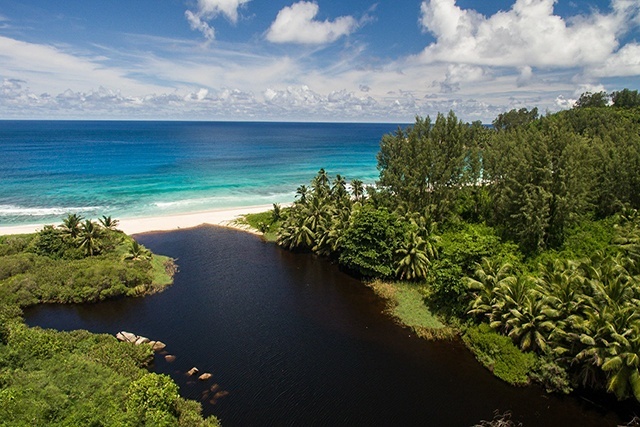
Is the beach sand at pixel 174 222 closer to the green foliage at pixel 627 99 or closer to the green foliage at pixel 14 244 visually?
the green foliage at pixel 14 244

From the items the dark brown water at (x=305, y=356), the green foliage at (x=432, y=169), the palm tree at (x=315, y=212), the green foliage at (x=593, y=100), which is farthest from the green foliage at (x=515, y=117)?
the dark brown water at (x=305, y=356)

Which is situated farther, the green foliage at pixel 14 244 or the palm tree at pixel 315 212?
the palm tree at pixel 315 212

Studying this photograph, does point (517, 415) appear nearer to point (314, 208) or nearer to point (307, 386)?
point (307, 386)

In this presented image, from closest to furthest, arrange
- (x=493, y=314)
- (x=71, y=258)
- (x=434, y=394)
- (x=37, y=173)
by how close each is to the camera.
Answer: (x=434, y=394), (x=493, y=314), (x=71, y=258), (x=37, y=173)

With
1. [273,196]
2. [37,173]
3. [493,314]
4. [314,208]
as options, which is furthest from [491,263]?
[37,173]

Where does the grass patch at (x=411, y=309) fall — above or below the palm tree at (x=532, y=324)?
below

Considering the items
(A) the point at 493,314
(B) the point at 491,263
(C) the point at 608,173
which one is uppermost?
(C) the point at 608,173

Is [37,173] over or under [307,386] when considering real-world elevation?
over
